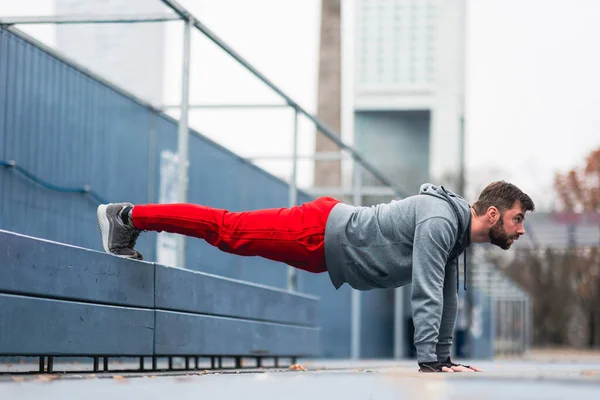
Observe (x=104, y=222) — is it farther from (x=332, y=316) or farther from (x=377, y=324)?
(x=377, y=324)

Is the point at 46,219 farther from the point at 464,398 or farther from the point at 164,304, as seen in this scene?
the point at 464,398

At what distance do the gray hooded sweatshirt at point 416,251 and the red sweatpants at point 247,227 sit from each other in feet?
0.28

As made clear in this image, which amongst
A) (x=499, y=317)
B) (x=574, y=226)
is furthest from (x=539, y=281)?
(x=574, y=226)

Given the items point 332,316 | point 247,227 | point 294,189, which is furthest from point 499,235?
point 332,316

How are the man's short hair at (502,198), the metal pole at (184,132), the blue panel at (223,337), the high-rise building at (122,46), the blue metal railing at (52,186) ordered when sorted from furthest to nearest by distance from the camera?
the high-rise building at (122,46) → the blue metal railing at (52,186) → the metal pole at (184,132) → the blue panel at (223,337) → the man's short hair at (502,198)

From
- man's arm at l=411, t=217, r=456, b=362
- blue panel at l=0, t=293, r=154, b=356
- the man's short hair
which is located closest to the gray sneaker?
blue panel at l=0, t=293, r=154, b=356

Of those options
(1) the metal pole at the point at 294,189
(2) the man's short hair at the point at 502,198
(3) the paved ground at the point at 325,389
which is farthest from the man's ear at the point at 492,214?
(1) the metal pole at the point at 294,189

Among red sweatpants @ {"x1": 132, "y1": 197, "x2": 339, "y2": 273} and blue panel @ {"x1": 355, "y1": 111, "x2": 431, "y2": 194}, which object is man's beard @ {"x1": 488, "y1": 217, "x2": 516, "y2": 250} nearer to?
red sweatpants @ {"x1": 132, "y1": 197, "x2": 339, "y2": 273}

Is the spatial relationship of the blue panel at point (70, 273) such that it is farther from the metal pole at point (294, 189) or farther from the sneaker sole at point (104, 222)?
the metal pole at point (294, 189)

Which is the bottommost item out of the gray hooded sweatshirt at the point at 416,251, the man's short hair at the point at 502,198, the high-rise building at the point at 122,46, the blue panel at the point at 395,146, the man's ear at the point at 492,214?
the gray hooded sweatshirt at the point at 416,251

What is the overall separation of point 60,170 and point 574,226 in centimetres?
2101

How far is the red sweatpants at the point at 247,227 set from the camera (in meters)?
5.27

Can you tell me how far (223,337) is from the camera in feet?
22.8

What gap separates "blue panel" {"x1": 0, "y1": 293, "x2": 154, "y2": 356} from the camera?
14.4ft
